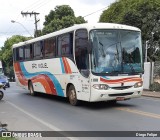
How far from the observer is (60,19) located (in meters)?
50.8

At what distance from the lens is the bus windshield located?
1335 centimetres

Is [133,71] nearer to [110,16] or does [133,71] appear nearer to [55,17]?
[110,16]

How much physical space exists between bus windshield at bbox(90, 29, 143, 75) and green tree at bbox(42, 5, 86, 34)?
32.7m

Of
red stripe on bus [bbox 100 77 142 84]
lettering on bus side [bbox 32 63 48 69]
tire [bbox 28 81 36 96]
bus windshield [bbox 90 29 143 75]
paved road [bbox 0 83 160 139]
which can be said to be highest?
bus windshield [bbox 90 29 143 75]

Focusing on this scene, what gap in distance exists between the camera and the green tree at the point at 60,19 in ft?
156

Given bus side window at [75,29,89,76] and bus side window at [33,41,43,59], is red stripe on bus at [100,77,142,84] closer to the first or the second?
bus side window at [75,29,89,76]

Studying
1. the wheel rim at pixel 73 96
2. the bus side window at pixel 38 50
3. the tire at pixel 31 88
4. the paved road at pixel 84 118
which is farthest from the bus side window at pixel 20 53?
the wheel rim at pixel 73 96

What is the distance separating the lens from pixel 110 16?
40.4 meters

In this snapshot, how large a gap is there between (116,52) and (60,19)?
37831mm

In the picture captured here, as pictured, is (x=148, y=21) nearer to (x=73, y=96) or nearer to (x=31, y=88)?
(x=31, y=88)

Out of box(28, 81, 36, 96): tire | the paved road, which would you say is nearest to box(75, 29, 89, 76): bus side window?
the paved road

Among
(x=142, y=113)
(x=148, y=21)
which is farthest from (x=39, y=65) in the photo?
(x=148, y=21)

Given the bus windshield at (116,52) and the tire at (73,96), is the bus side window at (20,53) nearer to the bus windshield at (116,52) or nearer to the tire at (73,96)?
the tire at (73,96)

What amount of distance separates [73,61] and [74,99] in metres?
1.60
